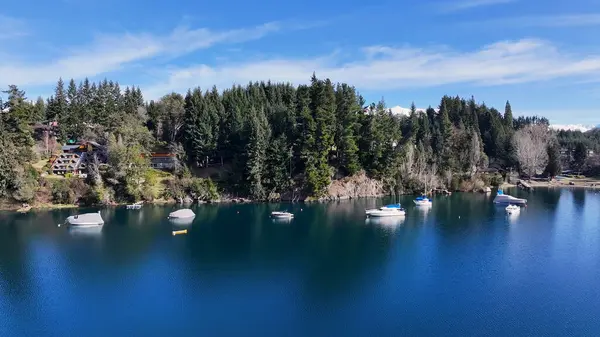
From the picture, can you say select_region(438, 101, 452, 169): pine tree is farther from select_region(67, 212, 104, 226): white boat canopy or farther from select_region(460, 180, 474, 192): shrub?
select_region(67, 212, 104, 226): white boat canopy

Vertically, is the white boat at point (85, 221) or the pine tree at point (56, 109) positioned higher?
the pine tree at point (56, 109)

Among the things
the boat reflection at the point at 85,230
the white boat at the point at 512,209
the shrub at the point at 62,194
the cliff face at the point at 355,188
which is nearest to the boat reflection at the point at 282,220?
the cliff face at the point at 355,188

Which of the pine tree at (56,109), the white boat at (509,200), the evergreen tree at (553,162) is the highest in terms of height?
the pine tree at (56,109)

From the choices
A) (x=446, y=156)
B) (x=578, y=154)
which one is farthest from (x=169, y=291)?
(x=578, y=154)

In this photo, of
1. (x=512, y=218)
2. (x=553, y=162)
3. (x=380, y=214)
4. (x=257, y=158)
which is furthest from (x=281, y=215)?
(x=553, y=162)

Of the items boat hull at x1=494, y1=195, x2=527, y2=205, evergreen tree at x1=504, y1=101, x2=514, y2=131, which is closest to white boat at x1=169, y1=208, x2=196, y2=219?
boat hull at x1=494, y1=195, x2=527, y2=205

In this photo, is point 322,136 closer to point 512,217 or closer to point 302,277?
point 512,217

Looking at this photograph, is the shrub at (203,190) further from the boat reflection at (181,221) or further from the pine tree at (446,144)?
the pine tree at (446,144)
